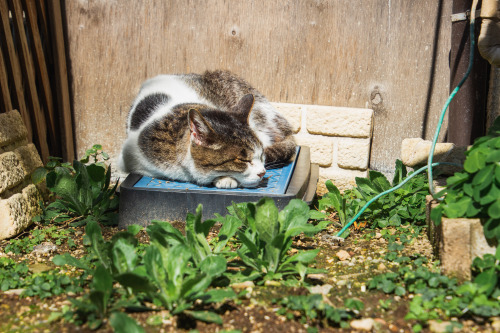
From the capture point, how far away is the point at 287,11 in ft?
12.9

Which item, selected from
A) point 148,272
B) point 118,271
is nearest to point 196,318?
point 148,272

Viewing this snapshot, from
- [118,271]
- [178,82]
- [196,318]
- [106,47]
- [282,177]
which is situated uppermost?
[106,47]

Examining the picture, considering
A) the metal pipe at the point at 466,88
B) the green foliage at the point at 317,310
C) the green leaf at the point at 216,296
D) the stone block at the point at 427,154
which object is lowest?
the green foliage at the point at 317,310

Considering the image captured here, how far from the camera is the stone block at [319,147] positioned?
412 cm

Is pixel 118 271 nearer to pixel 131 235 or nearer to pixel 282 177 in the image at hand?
pixel 131 235

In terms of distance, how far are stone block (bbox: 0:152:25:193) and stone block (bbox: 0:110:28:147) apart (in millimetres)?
111

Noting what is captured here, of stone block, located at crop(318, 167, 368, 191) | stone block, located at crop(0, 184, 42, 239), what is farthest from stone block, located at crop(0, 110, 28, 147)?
stone block, located at crop(318, 167, 368, 191)

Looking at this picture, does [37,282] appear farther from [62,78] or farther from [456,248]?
[62,78]

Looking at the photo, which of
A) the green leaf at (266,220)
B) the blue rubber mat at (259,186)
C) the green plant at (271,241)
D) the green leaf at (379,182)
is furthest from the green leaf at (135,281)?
the green leaf at (379,182)

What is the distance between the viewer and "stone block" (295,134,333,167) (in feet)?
13.5

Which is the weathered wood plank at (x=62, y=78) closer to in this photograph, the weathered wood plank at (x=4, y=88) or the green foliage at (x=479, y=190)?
the weathered wood plank at (x=4, y=88)

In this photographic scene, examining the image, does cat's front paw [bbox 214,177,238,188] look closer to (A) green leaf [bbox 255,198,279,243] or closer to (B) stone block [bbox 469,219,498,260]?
(A) green leaf [bbox 255,198,279,243]

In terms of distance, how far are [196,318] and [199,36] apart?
2746mm

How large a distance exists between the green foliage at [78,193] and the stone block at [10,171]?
0.12m
